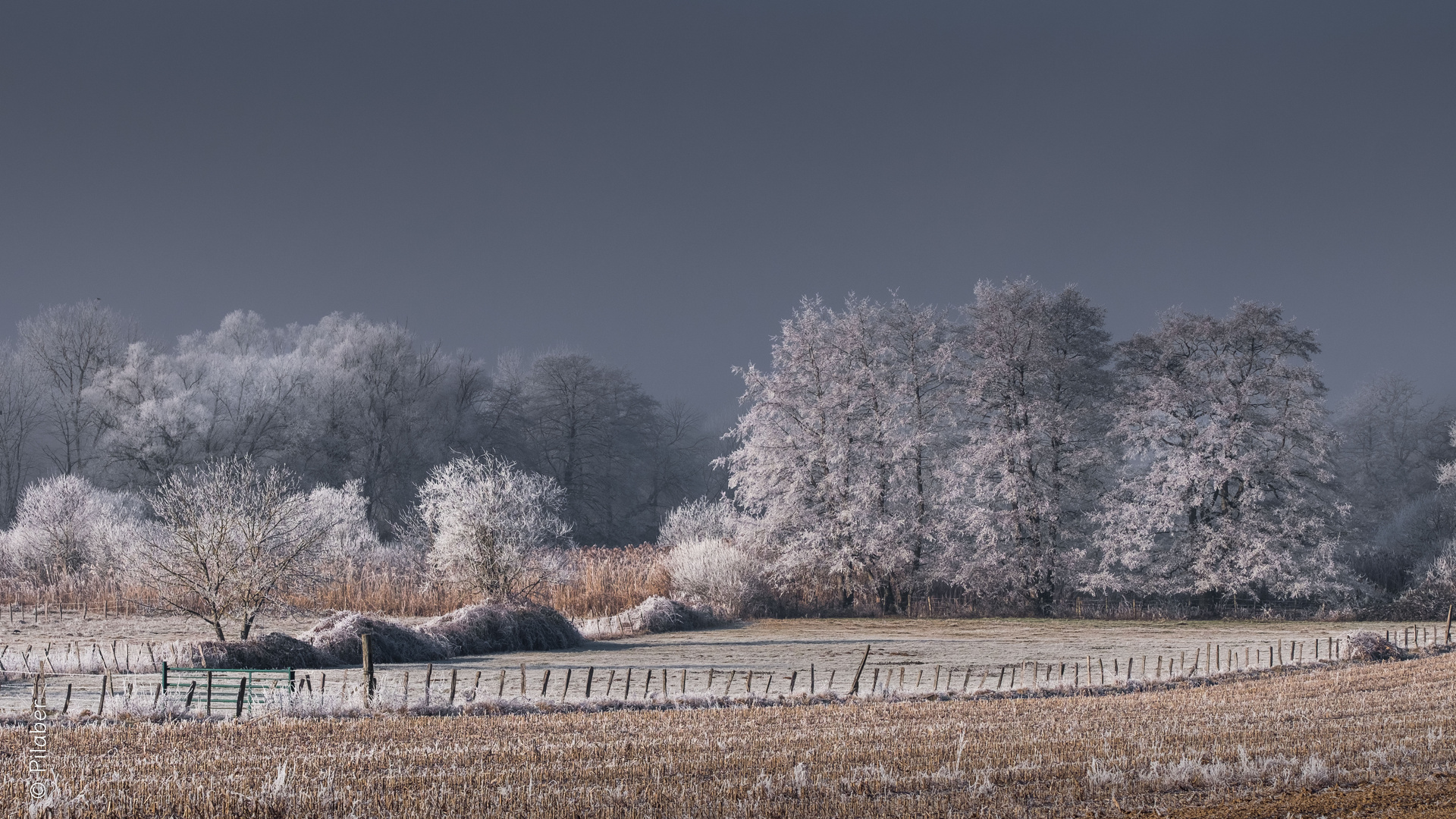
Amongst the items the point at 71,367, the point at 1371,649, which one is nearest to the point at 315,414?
the point at 71,367

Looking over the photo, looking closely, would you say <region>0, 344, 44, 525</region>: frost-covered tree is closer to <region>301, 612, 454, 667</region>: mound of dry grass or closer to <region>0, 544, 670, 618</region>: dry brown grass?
<region>0, 544, 670, 618</region>: dry brown grass

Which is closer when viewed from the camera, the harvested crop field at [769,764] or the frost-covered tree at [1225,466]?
the harvested crop field at [769,764]

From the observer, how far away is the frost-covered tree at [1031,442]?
40938mm

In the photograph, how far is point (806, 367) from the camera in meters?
44.2

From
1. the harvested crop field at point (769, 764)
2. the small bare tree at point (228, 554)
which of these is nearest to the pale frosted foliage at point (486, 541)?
the small bare tree at point (228, 554)

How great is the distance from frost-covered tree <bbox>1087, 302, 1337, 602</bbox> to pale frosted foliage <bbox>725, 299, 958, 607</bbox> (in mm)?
7029

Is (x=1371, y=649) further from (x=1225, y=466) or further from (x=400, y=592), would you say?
(x=400, y=592)

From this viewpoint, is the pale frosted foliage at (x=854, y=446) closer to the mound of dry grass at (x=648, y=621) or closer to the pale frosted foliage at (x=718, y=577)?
the pale frosted foliage at (x=718, y=577)

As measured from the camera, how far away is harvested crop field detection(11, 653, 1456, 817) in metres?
9.15

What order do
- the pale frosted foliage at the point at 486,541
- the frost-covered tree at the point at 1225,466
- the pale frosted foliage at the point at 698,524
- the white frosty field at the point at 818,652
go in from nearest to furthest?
the white frosty field at the point at 818,652, the pale frosted foliage at the point at 486,541, the frost-covered tree at the point at 1225,466, the pale frosted foliage at the point at 698,524

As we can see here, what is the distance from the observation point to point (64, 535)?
4450cm

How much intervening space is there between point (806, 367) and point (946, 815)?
35.7m

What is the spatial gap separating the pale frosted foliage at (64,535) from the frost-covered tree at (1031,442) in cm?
3235

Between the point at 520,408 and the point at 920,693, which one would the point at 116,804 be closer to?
the point at 920,693
